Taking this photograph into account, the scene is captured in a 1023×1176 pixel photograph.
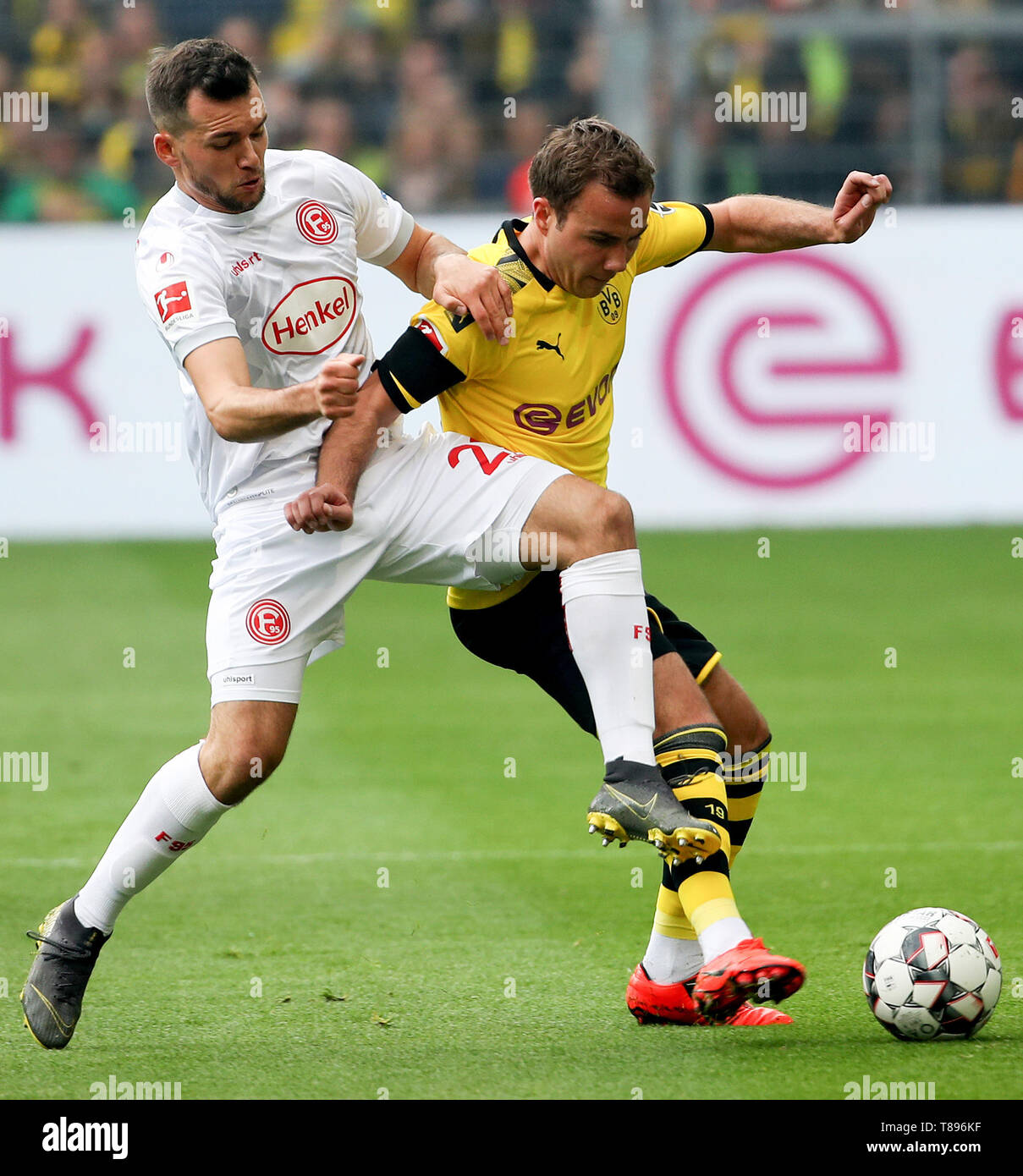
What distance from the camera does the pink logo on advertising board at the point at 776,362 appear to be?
12914 millimetres

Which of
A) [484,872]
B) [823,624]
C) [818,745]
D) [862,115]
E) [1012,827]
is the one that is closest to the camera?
[484,872]

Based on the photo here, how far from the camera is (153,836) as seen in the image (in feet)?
15.8

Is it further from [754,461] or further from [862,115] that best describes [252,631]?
[862,115]

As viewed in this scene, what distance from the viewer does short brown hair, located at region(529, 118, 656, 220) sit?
14.8ft

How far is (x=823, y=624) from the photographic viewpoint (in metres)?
11.1

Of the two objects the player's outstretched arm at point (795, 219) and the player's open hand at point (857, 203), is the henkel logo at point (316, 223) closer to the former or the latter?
the player's outstretched arm at point (795, 219)

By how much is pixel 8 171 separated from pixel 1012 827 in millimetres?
10067

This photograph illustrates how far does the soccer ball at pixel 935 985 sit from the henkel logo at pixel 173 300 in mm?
2292

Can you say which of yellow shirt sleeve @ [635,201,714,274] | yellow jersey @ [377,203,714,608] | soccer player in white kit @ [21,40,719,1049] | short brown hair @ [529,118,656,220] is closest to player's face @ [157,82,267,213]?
soccer player in white kit @ [21,40,719,1049]

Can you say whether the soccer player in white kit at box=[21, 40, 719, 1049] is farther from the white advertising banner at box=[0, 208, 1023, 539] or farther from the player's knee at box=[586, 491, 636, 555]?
the white advertising banner at box=[0, 208, 1023, 539]

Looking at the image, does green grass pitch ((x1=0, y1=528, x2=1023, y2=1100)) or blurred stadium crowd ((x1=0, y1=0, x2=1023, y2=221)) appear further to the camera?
blurred stadium crowd ((x1=0, y1=0, x2=1023, y2=221))

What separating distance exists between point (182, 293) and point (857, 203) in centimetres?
175

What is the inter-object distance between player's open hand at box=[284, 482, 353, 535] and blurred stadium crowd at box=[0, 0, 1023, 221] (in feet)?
32.7

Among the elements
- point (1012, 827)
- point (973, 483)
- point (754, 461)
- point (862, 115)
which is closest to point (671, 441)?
point (754, 461)
